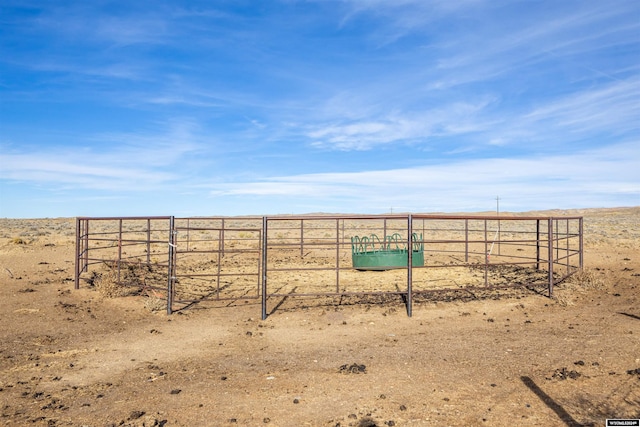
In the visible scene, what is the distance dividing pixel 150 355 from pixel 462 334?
500 centimetres

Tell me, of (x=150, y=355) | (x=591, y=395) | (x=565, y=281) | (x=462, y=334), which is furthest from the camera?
(x=565, y=281)

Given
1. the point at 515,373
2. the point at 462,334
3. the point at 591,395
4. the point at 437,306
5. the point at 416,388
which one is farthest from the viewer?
the point at 437,306

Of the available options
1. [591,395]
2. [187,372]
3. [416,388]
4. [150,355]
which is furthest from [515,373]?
[150,355]

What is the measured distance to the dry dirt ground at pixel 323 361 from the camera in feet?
14.6

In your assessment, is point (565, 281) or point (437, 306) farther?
point (565, 281)

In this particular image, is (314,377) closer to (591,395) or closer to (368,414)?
(368,414)

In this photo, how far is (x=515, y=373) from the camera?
542cm

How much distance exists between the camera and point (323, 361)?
6121 millimetres

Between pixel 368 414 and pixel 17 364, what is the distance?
5.04m

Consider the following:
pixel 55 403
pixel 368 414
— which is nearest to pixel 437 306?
pixel 368 414

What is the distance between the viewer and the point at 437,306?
9383 millimetres

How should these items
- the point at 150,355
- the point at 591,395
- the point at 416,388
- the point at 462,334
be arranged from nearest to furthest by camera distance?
the point at 591,395 < the point at 416,388 < the point at 150,355 < the point at 462,334

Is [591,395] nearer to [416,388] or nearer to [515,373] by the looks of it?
[515,373]

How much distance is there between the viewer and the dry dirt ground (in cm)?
444
